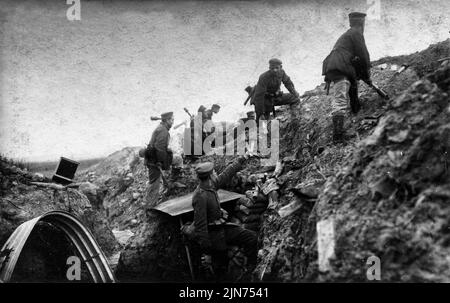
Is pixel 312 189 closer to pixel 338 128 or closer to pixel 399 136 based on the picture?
pixel 399 136

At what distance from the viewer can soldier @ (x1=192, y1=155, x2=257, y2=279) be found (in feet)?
19.3

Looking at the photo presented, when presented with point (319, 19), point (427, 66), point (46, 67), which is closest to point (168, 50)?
point (46, 67)

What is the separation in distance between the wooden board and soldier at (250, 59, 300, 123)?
236 cm

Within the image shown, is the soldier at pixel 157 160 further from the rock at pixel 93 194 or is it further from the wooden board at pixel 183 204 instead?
the rock at pixel 93 194

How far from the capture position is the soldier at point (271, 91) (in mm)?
8820

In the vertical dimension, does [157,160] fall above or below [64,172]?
above

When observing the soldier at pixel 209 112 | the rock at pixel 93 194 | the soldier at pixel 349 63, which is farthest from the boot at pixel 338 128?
the rock at pixel 93 194

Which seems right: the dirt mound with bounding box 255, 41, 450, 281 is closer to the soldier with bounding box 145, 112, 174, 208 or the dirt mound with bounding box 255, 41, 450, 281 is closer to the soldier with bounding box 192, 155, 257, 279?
the soldier with bounding box 192, 155, 257, 279

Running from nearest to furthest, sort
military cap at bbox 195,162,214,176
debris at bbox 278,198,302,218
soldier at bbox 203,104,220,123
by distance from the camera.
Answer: debris at bbox 278,198,302,218 < military cap at bbox 195,162,214,176 < soldier at bbox 203,104,220,123

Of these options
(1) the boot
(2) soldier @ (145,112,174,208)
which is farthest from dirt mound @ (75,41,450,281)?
(2) soldier @ (145,112,174,208)

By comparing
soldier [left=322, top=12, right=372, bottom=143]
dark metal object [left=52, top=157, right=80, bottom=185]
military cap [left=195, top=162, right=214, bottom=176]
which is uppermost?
soldier [left=322, top=12, right=372, bottom=143]

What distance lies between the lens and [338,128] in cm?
659

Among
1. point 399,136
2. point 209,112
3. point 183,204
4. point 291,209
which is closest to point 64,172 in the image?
point 183,204

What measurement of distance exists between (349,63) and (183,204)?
3402 mm
